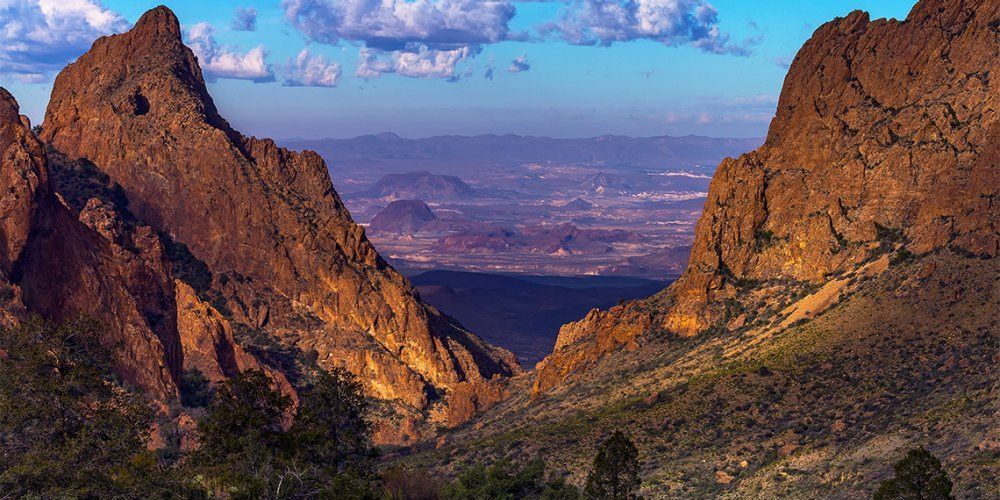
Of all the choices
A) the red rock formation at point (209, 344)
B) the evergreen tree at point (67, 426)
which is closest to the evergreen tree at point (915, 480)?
the evergreen tree at point (67, 426)

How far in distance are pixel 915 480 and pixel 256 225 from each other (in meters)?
86.0

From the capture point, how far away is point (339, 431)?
5209 cm

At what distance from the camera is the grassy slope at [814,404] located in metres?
51.0

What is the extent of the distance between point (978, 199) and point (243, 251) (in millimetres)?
68036

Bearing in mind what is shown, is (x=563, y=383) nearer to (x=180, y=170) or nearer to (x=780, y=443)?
(x=780, y=443)

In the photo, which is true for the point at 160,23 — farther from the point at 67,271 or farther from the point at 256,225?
the point at 67,271

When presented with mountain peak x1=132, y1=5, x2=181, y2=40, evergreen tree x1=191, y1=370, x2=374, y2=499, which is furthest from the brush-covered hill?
mountain peak x1=132, y1=5, x2=181, y2=40

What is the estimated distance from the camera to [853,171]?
3201 inches

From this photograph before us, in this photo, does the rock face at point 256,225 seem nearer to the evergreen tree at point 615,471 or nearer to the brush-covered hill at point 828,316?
the brush-covered hill at point 828,316

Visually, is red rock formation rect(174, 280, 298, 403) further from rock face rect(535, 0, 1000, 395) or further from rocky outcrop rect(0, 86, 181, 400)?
rock face rect(535, 0, 1000, 395)

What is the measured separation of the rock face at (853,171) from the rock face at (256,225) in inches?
826

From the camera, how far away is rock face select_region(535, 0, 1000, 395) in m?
74.9

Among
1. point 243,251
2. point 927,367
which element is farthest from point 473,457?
point 243,251

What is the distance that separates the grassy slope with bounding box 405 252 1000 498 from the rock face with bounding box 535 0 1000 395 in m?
5.30
